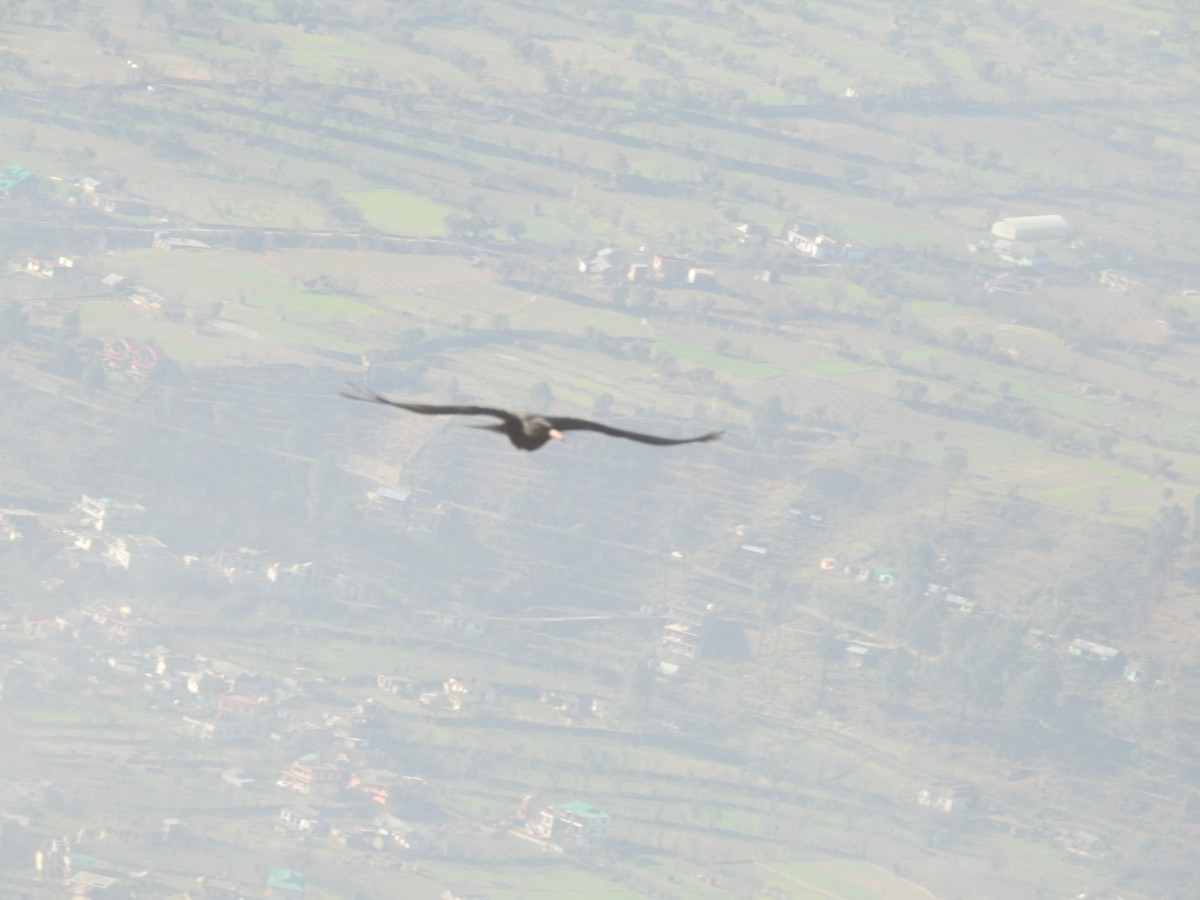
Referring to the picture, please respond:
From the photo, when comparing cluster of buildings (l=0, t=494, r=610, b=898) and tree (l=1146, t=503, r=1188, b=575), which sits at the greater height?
tree (l=1146, t=503, r=1188, b=575)

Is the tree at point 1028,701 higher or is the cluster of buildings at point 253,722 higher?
the cluster of buildings at point 253,722

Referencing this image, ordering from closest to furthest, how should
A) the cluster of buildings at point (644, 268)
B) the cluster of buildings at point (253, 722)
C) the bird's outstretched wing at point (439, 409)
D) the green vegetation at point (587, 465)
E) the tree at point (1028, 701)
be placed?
1. the bird's outstretched wing at point (439, 409)
2. the cluster of buildings at point (253, 722)
3. the green vegetation at point (587, 465)
4. the tree at point (1028, 701)
5. the cluster of buildings at point (644, 268)

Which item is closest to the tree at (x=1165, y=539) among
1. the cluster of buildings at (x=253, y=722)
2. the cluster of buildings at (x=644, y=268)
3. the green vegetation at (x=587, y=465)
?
the green vegetation at (x=587, y=465)

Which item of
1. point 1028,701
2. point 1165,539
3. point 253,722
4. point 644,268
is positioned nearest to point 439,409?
point 253,722

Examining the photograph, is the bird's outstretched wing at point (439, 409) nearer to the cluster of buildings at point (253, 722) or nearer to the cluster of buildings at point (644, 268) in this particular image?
the cluster of buildings at point (253, 722)

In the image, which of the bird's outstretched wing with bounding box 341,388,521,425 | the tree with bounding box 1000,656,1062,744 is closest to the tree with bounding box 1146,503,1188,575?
the tree with bounding box 1000,656,1062,744

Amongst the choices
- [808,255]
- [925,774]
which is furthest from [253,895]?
[808,255]

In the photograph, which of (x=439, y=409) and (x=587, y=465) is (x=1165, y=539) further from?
(x=439, y=409)

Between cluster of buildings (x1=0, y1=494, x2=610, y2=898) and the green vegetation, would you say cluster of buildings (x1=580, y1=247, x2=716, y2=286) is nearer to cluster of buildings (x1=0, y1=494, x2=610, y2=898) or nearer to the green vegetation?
the green vegetation

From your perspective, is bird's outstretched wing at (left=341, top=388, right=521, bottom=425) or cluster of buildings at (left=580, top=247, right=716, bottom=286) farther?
cluster of buildings at (left=580, top=247, right=716, bottom=286)

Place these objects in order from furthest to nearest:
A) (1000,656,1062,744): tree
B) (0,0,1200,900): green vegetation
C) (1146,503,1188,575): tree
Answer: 1. (1146,503,1188,575): tree
2. (1000,656,1062,744): tree
3. (0,0,1200,900): green vegetation

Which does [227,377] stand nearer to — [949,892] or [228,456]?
[228,456]
